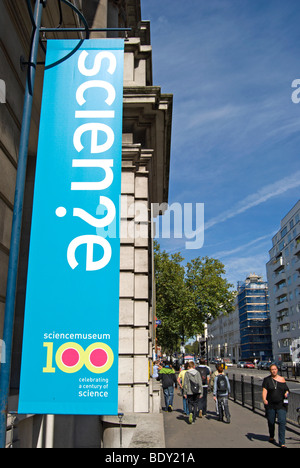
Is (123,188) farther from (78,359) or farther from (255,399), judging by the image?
(255,399)

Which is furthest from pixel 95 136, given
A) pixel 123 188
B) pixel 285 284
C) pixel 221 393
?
pixel 285 284

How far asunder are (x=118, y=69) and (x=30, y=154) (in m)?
3.79

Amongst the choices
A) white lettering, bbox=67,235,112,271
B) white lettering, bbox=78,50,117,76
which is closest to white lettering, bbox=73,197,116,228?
white lettering, bbox=67,235,112,271

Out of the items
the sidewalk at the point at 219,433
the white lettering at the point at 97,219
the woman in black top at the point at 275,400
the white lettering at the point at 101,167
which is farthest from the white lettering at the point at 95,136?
the woman in black top at the point at 275,400

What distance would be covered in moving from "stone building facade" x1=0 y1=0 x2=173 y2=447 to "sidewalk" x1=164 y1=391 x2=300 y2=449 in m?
0.99

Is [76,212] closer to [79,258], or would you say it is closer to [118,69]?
[79,258]

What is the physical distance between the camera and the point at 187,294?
43.4 meters

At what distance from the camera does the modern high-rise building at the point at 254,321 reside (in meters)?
118

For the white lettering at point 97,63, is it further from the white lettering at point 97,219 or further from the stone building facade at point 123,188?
the white lettering at point 97,219

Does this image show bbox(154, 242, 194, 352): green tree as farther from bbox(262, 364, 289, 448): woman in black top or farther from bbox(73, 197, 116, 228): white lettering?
bbox(73, 197, 116, 228): white lettering

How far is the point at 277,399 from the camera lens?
8711mm

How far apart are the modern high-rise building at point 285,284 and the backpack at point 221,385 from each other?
68.5m

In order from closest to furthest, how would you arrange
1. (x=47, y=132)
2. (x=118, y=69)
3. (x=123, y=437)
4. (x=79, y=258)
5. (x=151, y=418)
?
1. (x=79, y=258)
2. (x=47, y=132)
3. (x=118, y=69)
4. (x=123, y=437)
5. (x=151, y=418)
